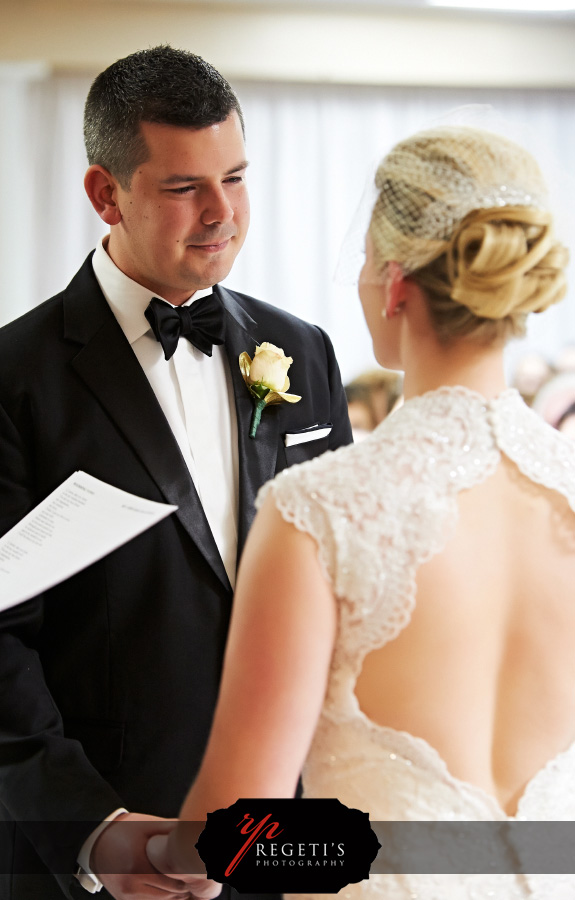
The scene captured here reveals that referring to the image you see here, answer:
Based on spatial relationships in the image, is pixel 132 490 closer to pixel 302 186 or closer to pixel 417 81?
pixel 417 81

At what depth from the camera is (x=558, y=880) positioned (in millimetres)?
1054

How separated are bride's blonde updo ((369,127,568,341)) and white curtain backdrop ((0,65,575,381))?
1453 millimetres

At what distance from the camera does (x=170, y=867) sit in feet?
3.69

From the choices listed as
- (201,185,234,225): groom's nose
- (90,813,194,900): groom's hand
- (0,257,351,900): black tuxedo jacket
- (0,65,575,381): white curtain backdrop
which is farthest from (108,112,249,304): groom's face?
(0,65,575,381): white curtain backdrop

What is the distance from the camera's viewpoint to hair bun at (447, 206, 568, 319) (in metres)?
0.94

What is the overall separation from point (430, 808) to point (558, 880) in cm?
20

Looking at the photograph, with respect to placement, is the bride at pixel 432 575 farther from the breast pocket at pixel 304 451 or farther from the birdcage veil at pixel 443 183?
the breast pocket at pixel 304 451

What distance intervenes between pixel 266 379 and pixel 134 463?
0.85 ft

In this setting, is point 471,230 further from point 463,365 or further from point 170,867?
point 170,867

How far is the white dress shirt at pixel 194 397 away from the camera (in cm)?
141

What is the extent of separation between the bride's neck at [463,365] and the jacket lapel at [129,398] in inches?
18.0

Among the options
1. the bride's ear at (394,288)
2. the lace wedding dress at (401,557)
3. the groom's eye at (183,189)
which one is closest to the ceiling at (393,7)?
the groom's eye at (183,189)

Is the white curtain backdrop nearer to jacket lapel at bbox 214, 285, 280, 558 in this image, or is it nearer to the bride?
jacket lapel at bbox 214, 285, 280, 558

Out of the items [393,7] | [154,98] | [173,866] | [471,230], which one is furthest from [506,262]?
[393,7]
